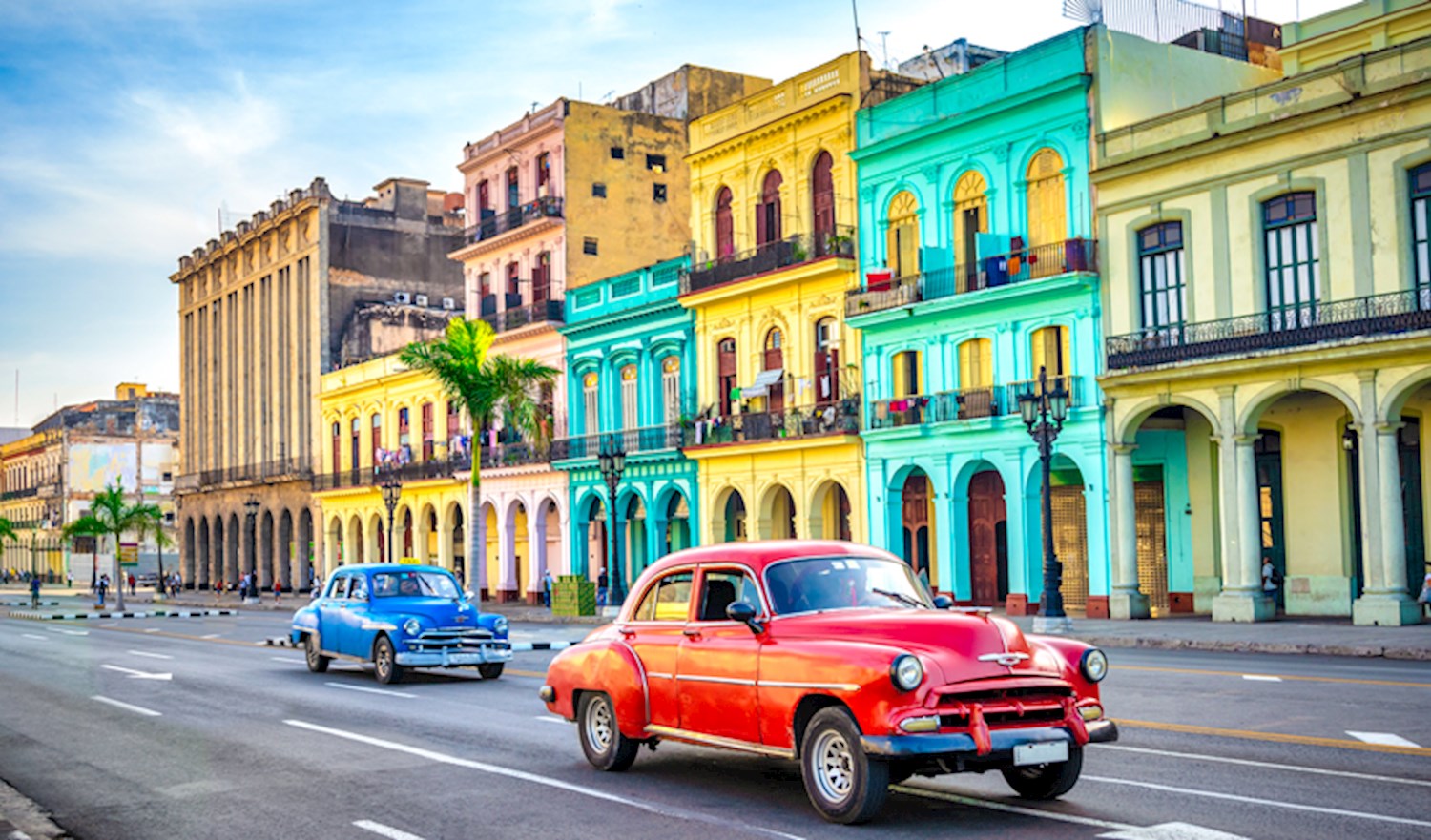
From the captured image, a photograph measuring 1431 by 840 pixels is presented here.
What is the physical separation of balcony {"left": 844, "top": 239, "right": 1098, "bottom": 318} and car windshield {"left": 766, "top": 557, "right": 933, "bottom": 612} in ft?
78.9

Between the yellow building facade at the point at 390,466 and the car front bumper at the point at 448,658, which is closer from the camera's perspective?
the car front bumper at the point at 448,658

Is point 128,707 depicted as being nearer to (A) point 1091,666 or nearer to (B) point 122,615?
(A) point 1091,666

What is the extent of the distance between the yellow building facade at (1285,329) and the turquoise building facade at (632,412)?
1621 centimetres

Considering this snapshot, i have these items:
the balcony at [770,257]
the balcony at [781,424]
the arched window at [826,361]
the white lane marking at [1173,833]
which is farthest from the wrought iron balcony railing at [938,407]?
the white lane marking at [1173,833]

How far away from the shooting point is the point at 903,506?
39219 millimetres

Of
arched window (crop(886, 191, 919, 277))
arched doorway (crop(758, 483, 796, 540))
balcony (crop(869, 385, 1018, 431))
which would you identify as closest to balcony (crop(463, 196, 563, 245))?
arched doorway (crop(758, 483, 796, 540))

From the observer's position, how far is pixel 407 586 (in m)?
20.9

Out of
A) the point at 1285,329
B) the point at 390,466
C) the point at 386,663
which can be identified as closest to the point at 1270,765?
the point at 386,663

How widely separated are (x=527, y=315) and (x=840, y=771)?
45.0 meters

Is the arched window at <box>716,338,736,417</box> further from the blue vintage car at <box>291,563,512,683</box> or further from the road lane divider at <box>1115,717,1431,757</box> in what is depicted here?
the road lane divider at <box>1115,717,1431,757</box>

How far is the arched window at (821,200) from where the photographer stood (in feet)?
133

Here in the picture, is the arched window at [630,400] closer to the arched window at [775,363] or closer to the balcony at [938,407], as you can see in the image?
the arched window at [775,363]

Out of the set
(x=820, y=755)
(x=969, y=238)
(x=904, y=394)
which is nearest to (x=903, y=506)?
(x=904, y=394)

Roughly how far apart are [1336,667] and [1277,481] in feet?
43.0
